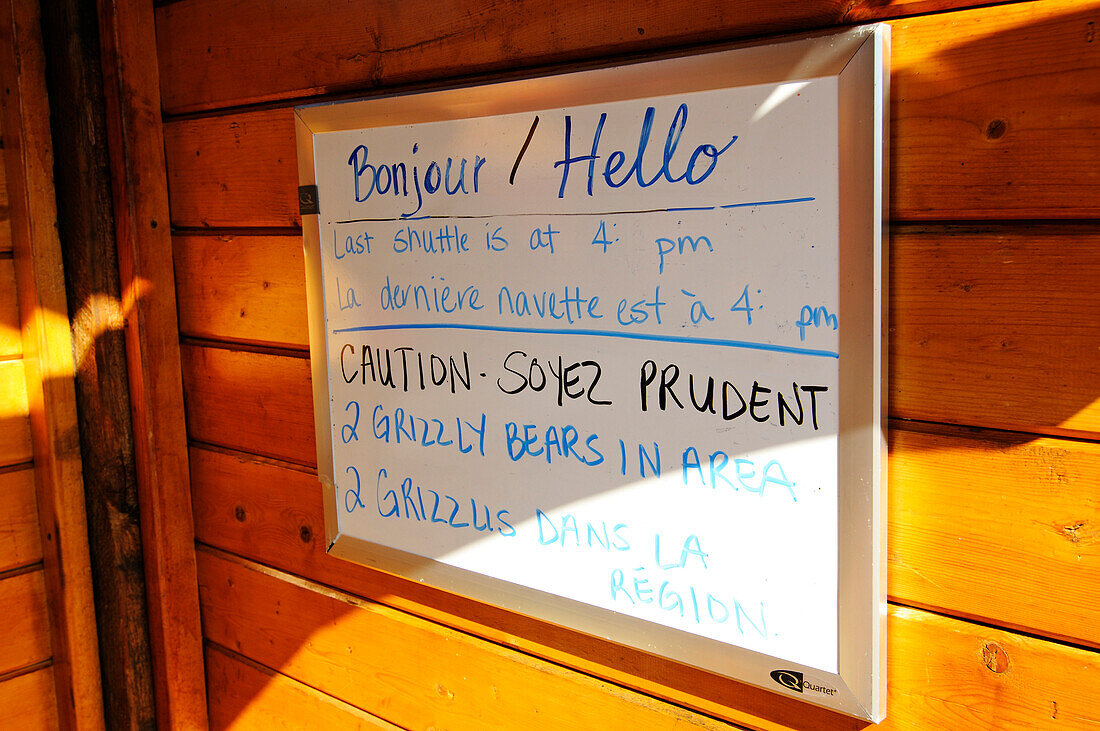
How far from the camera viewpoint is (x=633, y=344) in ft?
3.04

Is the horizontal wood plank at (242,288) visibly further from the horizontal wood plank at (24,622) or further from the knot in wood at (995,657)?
the knot in wood at (995,657)

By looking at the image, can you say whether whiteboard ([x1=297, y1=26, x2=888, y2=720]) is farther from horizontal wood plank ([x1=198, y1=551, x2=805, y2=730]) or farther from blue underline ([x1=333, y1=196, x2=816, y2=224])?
horizontal wood plank ([x1=198, y1=551, x2=805, y2=730])

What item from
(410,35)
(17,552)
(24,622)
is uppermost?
(410,35)

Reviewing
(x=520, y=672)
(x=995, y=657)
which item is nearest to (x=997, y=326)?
(x=995, y=657)

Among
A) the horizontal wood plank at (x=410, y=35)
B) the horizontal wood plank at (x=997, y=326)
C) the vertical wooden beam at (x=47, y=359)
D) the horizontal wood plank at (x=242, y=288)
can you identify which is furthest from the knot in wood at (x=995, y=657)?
the vertical wooden beam at (x=47, y=359)

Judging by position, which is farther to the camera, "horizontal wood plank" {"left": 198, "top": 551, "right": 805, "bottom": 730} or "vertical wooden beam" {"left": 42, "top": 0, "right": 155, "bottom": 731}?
"vertical wooden beam" {"left": 42, "top": 0, "right": 155, "bottom": 731}

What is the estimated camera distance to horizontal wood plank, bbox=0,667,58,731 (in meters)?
1.53

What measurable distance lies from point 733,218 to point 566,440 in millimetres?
341

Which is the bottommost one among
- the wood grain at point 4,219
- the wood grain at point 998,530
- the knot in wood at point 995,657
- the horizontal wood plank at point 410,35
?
the knot in wood at point 995,657

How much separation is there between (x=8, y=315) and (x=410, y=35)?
3.14ft

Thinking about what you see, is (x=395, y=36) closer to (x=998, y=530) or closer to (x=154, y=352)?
(x=154, y=352)

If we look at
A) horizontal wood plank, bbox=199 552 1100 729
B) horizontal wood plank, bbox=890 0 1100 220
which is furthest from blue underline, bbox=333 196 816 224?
horizontal wood plank, bbox=199 552 1100 729

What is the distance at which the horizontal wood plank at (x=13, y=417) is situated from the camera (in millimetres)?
1479

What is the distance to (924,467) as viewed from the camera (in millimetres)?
814
